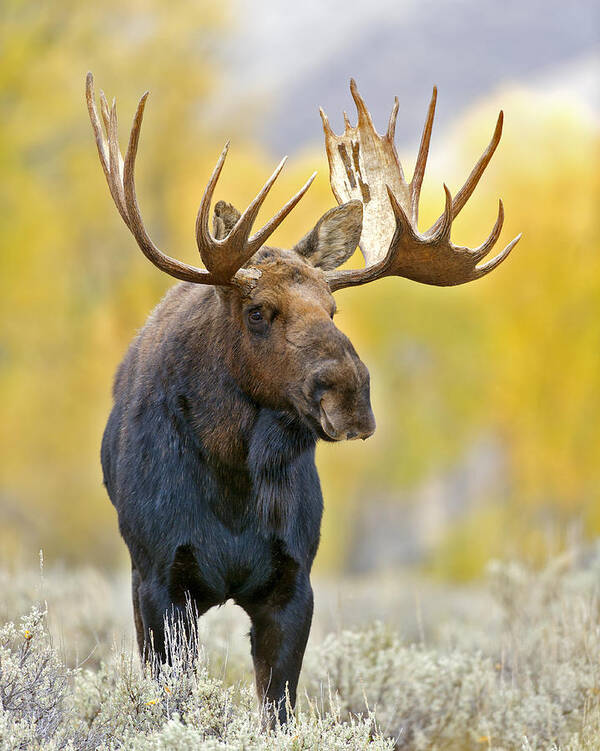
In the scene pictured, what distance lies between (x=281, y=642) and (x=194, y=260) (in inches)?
473

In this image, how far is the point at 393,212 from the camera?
184 inches

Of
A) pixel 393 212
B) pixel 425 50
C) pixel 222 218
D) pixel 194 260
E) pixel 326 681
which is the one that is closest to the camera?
pixel 222 218

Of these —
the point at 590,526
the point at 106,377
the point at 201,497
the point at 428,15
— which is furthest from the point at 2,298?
the point at 428,15

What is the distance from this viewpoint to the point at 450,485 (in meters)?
25.1

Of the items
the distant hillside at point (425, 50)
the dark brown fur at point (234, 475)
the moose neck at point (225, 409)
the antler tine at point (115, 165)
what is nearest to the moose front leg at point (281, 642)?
the dark brown fur at point (234, 475)

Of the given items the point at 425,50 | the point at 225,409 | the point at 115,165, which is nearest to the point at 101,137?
the point at 115,165

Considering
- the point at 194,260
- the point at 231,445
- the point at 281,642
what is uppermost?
the point at 194,260

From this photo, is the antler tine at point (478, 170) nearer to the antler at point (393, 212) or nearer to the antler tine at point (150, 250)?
the antler at point (393, 212)

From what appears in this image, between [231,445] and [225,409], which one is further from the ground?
[225,409]

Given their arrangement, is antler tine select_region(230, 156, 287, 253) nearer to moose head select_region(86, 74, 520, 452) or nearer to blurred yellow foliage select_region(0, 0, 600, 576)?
moose head select_region(86, 74, 520, 452)

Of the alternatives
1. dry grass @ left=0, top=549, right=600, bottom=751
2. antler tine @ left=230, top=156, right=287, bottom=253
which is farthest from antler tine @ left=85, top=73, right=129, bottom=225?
dry grass @ left=0, top=549, right=600, bottom=751

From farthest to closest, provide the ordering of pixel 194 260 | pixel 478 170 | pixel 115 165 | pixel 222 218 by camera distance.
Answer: pixel 194 260 < pixel 478 170 < pixel 115 165 < pixel 222 218

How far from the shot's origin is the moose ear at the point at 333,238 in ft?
14.2

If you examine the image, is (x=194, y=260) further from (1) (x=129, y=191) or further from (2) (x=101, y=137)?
(1) (x=129, y=191)
